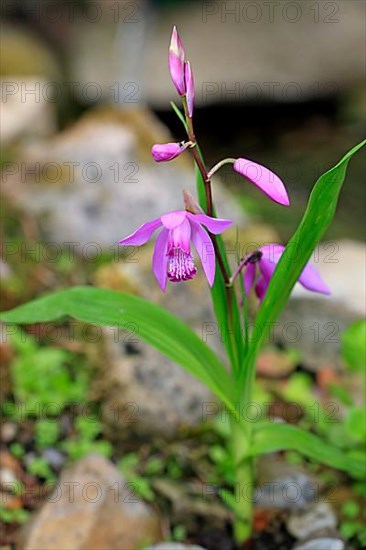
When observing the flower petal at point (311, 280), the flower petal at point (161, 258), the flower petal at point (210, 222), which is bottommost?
the flower petal at point (311, 280)

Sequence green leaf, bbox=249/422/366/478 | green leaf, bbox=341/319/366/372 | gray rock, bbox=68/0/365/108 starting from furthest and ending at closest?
gray rock, bbox=68/0/365/108 → green leaf, bbox=341/319/366/372 → green leaf, bbox=249/422/366/478

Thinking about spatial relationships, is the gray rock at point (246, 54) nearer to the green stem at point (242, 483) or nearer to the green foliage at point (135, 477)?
the green foliage at point (135, 477)

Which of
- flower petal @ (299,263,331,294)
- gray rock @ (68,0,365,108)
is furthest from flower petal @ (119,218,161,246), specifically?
gray rock @ (68,0,365,108)

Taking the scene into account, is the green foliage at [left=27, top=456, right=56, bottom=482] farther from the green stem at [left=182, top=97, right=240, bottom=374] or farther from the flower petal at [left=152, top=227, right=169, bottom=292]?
the flower petal at [left=152, top=227, right=169, bottom=292]

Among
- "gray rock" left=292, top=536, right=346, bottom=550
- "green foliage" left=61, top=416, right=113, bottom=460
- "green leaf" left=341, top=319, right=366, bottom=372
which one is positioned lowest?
"gray rock" left=292, top=536, right=346, bottom=550

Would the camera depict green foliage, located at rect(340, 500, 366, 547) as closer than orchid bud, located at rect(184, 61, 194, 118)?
No

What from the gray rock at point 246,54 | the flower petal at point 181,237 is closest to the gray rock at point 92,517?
the flower petal at point 181,237

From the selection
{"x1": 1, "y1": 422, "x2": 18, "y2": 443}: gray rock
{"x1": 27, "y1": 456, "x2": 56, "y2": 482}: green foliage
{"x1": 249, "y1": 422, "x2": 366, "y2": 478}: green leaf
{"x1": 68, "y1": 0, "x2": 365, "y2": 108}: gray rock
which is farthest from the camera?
{"x1": 68, "y1": 0, "x2": 365, "y2": 108}: gray rock

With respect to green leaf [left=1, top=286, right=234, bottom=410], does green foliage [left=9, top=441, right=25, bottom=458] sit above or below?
below
